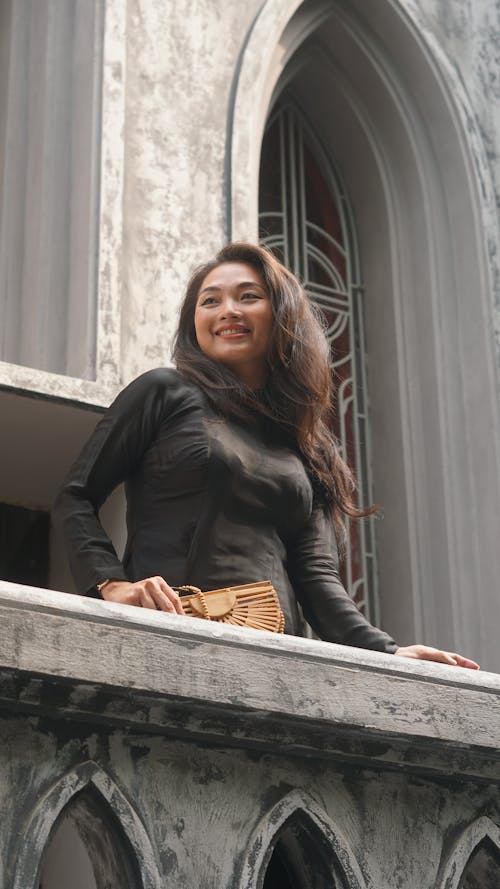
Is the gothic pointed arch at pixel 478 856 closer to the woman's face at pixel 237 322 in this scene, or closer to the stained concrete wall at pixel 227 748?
the stained concrete wall at pixel 227 748

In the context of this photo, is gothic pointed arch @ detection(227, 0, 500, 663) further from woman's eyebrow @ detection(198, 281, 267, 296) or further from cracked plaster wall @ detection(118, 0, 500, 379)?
woman's eyebrow @ detection(198, 281, 267, 296)

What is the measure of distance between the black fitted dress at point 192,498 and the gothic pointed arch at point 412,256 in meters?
2.17

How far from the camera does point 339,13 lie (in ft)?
23.6

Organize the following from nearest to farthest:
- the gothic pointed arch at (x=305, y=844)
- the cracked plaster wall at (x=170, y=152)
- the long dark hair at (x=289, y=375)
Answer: the gothic pointed arch at (x=305, y=844) < the long dark hair at (x=289, y=375) < the cracked plaster wall at (x=170, y=152)

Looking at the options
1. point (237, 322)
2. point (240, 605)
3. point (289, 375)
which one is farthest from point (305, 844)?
point (237, 322)

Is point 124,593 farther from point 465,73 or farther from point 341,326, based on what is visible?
point 465,73

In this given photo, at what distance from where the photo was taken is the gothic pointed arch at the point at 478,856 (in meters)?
3.69

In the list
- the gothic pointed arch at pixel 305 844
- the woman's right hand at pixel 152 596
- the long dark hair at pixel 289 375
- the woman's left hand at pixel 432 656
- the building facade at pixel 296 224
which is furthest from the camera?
the building facade at pixel 296 224

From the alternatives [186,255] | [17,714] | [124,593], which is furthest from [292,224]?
[17,714]

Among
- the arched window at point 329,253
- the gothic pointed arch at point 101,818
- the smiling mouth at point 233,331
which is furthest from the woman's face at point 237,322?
the arched window at point 329,253

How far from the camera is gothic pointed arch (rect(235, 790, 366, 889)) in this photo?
3461 millimetres

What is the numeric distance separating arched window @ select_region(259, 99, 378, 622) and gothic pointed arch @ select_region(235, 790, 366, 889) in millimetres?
2994

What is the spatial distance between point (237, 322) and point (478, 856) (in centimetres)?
149

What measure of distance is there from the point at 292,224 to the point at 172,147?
0.83 meters
